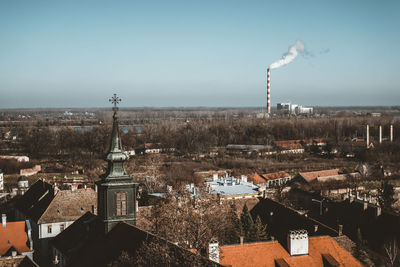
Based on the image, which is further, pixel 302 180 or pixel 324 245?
pixel 302 180

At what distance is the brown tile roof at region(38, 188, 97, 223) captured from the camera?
2612 cm

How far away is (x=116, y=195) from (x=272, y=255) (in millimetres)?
5497

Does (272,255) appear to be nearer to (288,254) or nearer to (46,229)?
(288,254)

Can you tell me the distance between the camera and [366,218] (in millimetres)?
23312

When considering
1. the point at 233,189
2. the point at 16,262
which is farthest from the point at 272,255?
the point at 233,189

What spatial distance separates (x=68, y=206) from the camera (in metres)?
26.8

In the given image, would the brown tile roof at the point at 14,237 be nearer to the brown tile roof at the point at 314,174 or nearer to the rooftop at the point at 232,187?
the rooftop at the point at 232,187

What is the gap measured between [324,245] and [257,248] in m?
2.48

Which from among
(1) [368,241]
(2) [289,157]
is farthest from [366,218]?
(2) [289,157]

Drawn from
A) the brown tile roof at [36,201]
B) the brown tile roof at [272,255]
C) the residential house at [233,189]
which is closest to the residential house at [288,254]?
the brown tile roof at [272,255]

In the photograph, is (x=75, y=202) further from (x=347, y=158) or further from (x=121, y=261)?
(x=347, y=158)

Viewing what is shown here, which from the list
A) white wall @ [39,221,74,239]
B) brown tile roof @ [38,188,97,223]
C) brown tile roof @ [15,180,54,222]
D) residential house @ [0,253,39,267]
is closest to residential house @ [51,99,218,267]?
residential house @ [0,253,39,267]

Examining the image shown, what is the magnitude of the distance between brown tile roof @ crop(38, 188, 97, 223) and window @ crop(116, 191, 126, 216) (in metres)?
11.8

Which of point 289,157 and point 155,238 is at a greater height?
point 155,238
